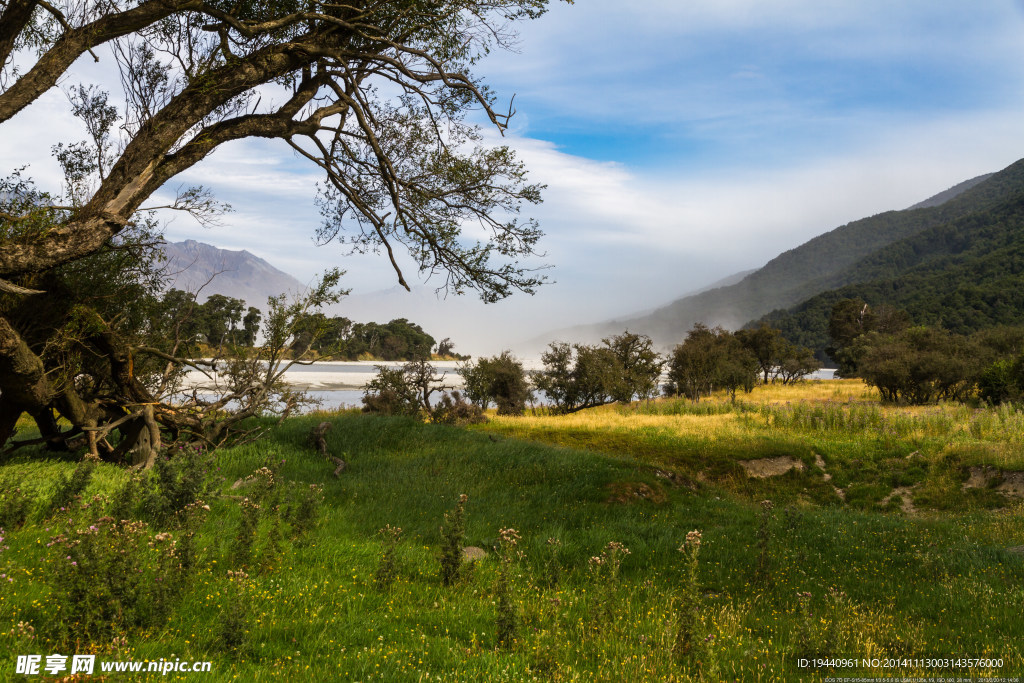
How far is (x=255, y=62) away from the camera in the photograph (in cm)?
962

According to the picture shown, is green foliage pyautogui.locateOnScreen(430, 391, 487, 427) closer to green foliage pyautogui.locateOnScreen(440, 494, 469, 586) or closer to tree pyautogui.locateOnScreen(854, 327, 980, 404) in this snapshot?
green foliage pyautogui.locateOnScreen(440, 494, 469, 586)

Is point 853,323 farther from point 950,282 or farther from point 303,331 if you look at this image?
point 303,331

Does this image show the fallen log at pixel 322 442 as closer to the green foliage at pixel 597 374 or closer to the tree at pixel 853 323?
the green foliage at pixel 597 374

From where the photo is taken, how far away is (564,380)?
32469 mm

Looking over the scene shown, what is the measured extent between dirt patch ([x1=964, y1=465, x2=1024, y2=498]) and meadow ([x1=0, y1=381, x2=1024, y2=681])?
0.16 ft

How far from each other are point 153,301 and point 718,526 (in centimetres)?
1414

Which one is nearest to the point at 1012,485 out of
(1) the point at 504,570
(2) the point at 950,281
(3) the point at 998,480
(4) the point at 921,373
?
(3) the point at 998,480

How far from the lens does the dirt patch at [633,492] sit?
11531mm

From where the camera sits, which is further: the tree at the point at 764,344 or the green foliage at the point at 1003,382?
the tree at the point at 764,344

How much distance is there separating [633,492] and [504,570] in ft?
25.3

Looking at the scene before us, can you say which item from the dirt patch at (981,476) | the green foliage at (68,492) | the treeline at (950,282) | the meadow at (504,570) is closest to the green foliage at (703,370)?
the dirt patch at (981,476)

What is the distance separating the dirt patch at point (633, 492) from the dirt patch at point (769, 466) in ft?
17.6

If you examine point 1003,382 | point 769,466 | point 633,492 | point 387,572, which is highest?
point 1003,382

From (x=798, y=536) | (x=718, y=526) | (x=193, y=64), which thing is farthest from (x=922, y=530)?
(x=193, y=64)
